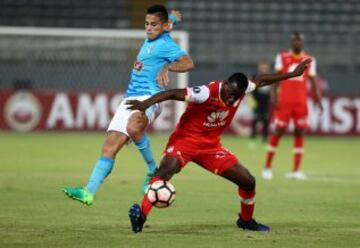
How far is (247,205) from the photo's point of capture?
9.70 metres

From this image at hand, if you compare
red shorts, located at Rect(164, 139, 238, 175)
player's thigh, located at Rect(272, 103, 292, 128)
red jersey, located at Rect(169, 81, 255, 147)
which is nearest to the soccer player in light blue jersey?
red jersey, located at Rect(169, 81, 255, 147)

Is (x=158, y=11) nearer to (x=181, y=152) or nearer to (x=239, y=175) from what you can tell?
(x=181, y=152)

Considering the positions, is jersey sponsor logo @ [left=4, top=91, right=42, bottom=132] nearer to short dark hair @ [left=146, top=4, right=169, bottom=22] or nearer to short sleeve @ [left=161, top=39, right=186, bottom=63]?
short sleeve @ [left=161, top=39, right=186, bottom=63]

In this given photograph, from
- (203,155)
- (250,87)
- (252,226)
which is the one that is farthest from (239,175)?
(250,87)

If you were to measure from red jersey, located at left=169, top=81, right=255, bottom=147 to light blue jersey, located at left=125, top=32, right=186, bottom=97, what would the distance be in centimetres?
171

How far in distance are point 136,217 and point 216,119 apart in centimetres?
130

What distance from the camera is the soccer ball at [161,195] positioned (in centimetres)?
889

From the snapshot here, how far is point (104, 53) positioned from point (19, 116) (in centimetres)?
298

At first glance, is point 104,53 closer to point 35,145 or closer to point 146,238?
point 35,145

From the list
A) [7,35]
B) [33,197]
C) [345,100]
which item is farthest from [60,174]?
[345,100]

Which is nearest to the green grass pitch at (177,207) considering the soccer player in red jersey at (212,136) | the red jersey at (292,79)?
the soccer player in red jersey at (212,136)

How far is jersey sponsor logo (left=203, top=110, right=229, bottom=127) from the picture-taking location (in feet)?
30.7

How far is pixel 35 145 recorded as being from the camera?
73.7 feet

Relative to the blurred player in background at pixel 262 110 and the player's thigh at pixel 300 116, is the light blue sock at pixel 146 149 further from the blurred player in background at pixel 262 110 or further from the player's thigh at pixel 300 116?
the blurred player in background at pixel 262 110
